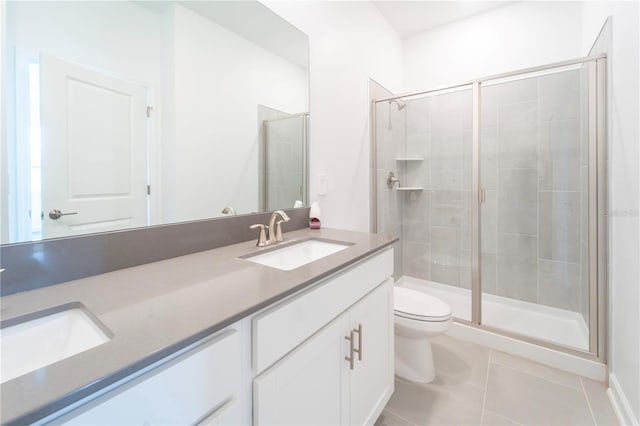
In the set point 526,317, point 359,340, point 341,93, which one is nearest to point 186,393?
point 359,340

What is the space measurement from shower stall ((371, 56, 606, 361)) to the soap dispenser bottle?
0.86 meters

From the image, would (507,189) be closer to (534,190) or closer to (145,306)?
(534,190)

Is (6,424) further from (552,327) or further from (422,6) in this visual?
(422,6)

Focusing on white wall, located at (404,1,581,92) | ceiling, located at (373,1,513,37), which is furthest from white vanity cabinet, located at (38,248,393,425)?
ceiling, located at (373,1,513,37)

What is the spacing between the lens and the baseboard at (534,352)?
66.8 inches

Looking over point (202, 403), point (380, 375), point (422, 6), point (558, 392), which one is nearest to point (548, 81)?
point (422, 6)

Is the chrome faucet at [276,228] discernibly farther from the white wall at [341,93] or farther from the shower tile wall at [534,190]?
the shower tile wall at [534,190]

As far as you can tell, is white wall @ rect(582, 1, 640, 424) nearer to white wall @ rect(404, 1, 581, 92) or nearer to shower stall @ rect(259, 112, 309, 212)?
white wall @ rect(404, 1, 581, 92)

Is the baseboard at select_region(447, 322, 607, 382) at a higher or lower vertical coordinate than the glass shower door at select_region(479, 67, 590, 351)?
lower

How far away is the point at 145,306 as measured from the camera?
0.67 m

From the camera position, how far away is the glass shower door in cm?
→ 212

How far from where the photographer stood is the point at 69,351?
2.07 feet

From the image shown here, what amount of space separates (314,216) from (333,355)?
87cm

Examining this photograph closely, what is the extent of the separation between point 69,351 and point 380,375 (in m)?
1.13
